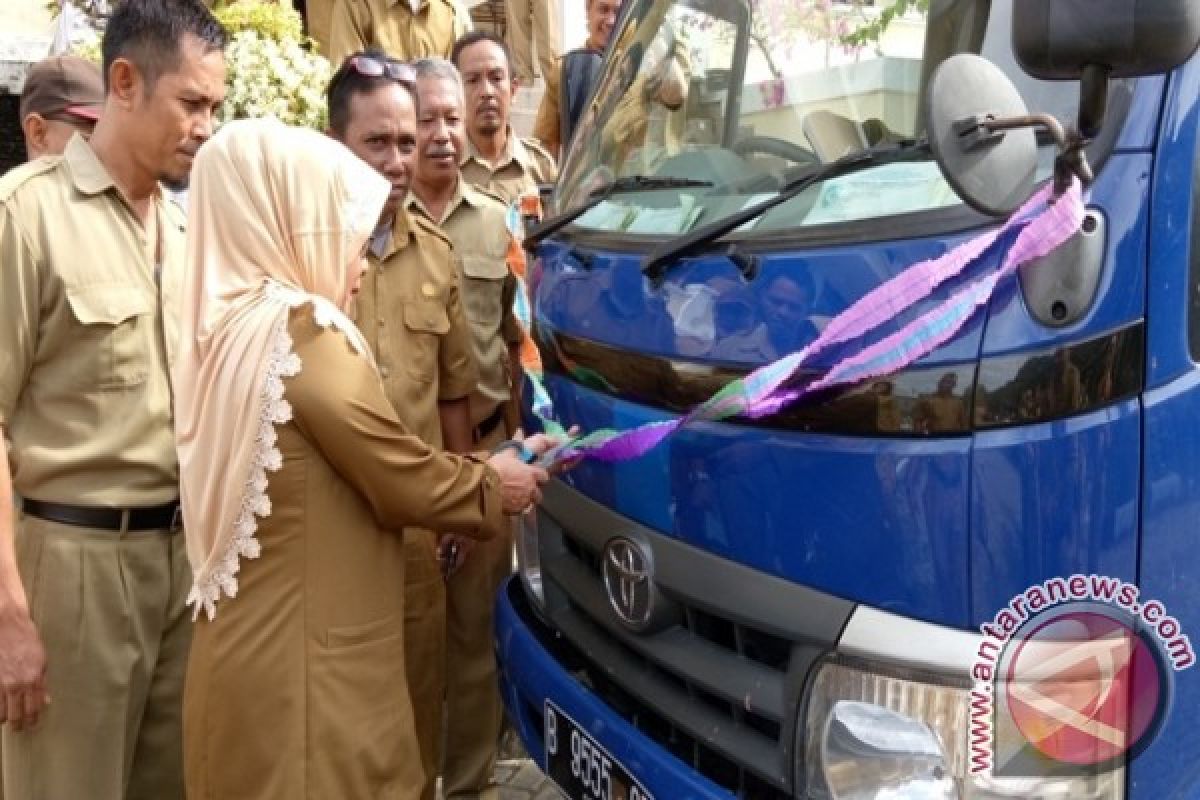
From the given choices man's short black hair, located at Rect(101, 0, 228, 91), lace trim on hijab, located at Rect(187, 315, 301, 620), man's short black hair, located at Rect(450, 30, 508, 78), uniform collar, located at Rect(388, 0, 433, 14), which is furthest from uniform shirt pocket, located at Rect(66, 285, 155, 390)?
uniform collar, located at Rect(388, 0, 433, 14)

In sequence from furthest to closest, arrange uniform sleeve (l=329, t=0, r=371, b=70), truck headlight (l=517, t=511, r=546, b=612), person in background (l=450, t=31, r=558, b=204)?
1. uniform sleeve (l=329, t=0, r=371, b=70)
2. person in background (l=450, t=31, r=558, b=204)
3. truck headlight (l=517, t=511, r=546, b=612)

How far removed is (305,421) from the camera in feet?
6.74

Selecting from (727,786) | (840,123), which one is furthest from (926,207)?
(727,786)

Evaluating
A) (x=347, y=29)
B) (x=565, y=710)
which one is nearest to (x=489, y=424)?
(x=565, y=710)

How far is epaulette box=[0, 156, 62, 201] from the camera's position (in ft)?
7.93

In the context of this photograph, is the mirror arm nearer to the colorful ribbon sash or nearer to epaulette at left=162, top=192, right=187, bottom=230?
the colorful ribbon sash

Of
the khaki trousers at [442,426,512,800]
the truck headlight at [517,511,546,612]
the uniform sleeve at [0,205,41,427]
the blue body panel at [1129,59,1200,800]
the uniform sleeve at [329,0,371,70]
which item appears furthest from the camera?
the uniform sleeve at [329,0,371,70]

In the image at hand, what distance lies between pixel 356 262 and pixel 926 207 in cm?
109

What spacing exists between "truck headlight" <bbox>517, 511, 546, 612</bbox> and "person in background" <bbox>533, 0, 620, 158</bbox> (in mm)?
1133

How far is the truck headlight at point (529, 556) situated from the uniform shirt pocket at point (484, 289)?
967 millimetres

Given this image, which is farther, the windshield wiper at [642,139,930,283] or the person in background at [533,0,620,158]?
the person in background at [533,0,620,158]

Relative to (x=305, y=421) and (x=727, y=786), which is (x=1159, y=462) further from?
(x=305, y=421)

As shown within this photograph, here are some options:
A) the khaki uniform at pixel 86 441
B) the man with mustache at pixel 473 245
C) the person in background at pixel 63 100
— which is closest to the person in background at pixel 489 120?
the man with mustache at pixel 473 245

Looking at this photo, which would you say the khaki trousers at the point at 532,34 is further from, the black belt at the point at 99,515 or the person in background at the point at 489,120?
the black belt at the point at 99,515
